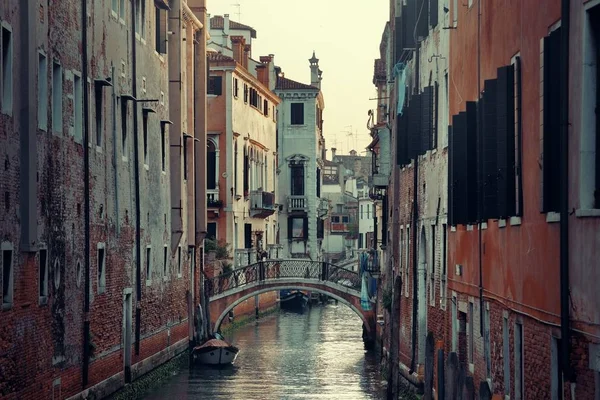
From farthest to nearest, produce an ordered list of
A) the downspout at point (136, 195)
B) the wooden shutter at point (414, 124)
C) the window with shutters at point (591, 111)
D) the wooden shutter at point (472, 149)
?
the downspout at point (136, 195) < the wooden shutter at point (414, 124) < the wooden shutter at point (472, 149) < the window with shutters at point (591, 111)

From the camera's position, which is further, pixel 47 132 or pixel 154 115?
pixel 154 115

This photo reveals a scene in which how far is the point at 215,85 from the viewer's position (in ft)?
169

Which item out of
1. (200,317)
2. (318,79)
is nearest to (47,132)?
(200,317)

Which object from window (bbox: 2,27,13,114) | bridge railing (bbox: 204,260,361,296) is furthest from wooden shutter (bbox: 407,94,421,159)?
bridge railing (bbox: 204,260,361,296)

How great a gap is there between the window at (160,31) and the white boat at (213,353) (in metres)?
7.59

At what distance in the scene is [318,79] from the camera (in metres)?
74.2

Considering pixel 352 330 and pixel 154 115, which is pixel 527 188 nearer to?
pixel 154 115

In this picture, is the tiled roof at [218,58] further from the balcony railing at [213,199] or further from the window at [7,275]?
the window at [7,275]

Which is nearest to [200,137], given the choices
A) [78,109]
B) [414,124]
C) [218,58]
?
[218,58]

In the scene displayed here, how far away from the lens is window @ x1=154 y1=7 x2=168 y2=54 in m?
30.7

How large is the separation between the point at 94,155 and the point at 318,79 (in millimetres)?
51659

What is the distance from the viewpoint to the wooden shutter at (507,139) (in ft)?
43.8

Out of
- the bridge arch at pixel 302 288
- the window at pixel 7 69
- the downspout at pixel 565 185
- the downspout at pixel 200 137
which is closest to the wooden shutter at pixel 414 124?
the window at pixel 7 69

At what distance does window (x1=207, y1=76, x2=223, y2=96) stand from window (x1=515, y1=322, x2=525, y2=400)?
1515 inches
